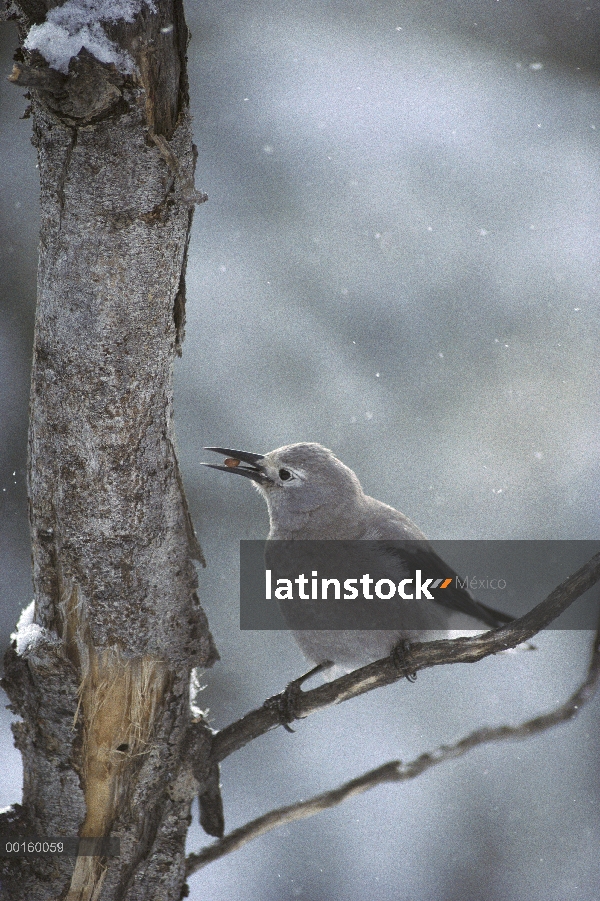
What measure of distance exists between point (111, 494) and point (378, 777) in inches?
47.4

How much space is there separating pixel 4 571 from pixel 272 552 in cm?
161

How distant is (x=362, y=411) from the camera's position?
3.96 meters

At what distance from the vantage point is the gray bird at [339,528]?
2.70 m

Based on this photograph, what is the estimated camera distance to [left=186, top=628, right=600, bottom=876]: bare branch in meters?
2.23

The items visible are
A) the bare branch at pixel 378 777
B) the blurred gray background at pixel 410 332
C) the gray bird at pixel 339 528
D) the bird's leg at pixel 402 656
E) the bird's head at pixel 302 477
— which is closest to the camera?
the bird's leg at pixel 402 656

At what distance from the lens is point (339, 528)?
2797 mm

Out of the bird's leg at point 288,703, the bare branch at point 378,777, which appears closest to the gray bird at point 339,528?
the bird's leg at point 288,703

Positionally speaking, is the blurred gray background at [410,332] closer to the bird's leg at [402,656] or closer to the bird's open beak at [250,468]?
the bird's open beak at [250,468]

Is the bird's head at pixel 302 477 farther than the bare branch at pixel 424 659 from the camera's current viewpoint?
Yes

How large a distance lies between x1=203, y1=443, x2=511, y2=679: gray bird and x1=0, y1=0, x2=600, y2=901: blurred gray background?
3.41ft

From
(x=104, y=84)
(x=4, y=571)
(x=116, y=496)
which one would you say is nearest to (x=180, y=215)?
(x=104, y=84)

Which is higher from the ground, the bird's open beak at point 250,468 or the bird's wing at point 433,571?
the bird's open beak at point 250,468

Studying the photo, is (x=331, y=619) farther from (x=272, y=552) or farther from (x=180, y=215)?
(x=180, y=215)

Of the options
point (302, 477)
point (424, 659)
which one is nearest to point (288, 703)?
point (424, 659)
